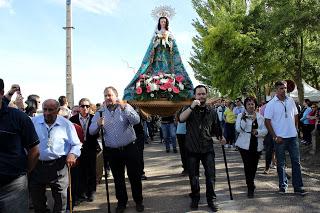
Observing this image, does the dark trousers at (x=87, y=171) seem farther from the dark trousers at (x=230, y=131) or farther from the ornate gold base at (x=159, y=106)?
the dark trousers at (x=230, y=131)

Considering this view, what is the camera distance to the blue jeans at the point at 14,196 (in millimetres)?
3717

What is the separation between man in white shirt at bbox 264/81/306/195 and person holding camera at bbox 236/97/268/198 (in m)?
0.21

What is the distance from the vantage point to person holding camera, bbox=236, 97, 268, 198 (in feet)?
23.7

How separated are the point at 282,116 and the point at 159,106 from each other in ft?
7.15

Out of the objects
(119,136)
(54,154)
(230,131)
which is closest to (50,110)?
(54,154)

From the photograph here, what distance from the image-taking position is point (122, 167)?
6.54 metres

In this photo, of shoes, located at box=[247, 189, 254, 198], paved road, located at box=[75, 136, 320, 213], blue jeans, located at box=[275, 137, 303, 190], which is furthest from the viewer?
blue jeans, located at box=[275, 137, 303, 190]

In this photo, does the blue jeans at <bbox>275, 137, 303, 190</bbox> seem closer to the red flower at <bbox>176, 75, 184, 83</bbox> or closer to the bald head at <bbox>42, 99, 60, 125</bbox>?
the red flower at <bbox>176, 75, 184, 83</bbox>

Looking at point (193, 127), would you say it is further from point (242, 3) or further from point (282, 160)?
point (242, 3)

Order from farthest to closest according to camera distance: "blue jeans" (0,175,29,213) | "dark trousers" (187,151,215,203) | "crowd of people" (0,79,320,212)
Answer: "dark trousers" (187,151,215,203) → "crowd of people" (0,79,320,212) → "blue jeans" (0,175,29,213)

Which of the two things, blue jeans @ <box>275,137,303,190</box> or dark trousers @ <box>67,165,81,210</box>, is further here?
blue jeans @ <box>275,137,303,190</box>

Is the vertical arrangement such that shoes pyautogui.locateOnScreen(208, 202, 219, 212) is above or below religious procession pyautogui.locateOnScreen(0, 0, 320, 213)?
below

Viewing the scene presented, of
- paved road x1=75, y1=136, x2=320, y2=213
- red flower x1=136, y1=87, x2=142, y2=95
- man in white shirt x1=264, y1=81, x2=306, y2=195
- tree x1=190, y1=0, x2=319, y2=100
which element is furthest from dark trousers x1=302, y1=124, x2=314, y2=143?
red flower x1=136, y1=87, x2=142, y2=95

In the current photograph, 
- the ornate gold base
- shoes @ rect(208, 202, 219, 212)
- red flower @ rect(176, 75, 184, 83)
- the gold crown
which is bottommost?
shoes @ rect(208, 202, 219, 212)
